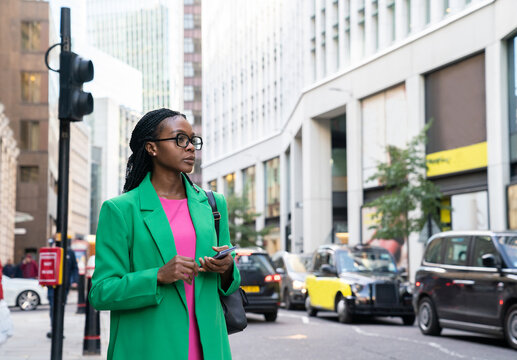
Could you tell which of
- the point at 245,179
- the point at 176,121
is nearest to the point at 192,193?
the point at 176,121

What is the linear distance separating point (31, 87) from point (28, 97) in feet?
2.32

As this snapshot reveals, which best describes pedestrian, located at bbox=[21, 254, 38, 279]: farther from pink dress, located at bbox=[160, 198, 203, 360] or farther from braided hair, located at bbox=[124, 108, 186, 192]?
pink dress, located at bbox=[160, 198, 203, 360]

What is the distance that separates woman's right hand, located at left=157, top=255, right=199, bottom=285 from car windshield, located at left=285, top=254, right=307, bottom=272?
22582 millimetres

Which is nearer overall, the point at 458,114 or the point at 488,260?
the point at 488,260

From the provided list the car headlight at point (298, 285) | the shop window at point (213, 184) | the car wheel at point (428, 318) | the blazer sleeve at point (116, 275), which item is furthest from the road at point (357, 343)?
the shop window at point (213, 184)

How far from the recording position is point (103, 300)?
3.23 m

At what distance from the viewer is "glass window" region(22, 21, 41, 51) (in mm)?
61969

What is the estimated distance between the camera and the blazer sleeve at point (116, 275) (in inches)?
125

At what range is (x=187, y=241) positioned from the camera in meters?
3.31

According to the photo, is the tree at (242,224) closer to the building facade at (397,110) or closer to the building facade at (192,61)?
the building facade at (397,110)

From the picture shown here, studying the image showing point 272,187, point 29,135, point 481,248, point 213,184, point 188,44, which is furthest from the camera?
point 188,44

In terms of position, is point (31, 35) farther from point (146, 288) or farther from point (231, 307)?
point (146, 288)

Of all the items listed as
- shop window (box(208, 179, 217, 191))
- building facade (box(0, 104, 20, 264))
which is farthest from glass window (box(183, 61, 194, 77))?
building facade (box(0, 104, 20, 264))

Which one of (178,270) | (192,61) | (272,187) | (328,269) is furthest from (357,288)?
(192,61)
